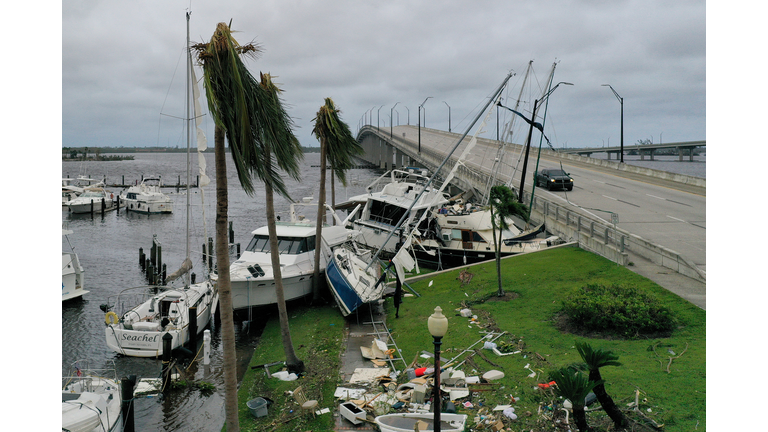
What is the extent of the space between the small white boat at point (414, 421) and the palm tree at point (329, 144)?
1161cm

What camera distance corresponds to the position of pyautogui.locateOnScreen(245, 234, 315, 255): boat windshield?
23.5 meters

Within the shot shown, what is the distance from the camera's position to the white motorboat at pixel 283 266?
2114 centimetres

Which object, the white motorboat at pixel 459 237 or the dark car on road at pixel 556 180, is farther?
the dark car on road at pixel 556 180

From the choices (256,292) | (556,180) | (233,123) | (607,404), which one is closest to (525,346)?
(607,404)

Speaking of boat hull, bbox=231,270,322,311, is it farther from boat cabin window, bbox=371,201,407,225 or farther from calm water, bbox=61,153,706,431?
boat cabin window, bbox=371,201,407,225

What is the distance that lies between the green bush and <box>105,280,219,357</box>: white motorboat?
12.9 m

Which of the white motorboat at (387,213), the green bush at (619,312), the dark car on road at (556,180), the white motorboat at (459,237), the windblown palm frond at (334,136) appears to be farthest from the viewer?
the dark car on road at (556,180)

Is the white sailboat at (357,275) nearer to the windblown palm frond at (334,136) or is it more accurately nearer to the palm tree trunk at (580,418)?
the windblown palm frond at (334,136)

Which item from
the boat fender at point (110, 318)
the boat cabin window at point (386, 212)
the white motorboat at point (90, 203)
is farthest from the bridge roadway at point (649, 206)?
the white motorboat at point (90, 203)

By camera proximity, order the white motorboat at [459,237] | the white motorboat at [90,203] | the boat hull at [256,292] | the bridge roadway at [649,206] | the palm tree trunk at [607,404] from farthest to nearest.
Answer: the white motorboat at [90,203], the white motorboat at [459,237], the boat hull at [256,292], the bridge roadway at [649,206], the palm tree trunk at [607,404]

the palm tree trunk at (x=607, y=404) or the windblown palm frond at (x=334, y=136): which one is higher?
the windblown palm frond at (x=334, y=136)

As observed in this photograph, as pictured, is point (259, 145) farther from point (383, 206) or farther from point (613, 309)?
point (383, 206)

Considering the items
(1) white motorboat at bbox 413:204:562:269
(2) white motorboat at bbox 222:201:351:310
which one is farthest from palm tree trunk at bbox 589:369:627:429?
(1) white motorboat at bbox 413:204:562:269

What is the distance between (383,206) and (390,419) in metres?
21.6
